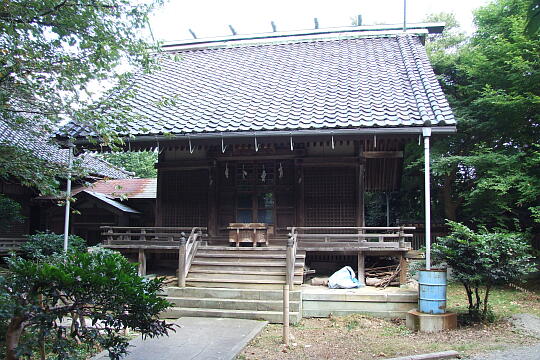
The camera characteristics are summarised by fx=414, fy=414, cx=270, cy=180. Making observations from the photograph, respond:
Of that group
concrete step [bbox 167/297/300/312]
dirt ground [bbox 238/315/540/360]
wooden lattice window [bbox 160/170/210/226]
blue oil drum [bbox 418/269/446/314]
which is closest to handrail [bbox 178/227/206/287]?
concrete step [bbox 167/297/300/312]

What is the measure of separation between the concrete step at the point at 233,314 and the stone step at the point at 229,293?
40 centimetres

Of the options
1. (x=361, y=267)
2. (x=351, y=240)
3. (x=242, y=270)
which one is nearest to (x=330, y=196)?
(x=351, y=240)

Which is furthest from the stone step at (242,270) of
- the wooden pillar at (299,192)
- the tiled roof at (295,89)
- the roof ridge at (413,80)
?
the roof ridge at (413,80)

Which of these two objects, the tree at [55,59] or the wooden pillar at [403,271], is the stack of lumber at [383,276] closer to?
the wooden pillar at [403,271]

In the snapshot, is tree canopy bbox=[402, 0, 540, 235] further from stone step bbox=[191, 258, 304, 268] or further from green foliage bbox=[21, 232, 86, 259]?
green foliage bbox=[21, 232, 86, 259]

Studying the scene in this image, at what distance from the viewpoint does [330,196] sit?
11.6 metres

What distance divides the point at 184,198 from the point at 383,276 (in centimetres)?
609

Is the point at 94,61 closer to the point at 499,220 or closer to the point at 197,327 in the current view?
the point at 197,327

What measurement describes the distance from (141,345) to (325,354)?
2.88 meters

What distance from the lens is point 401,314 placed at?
840 cm

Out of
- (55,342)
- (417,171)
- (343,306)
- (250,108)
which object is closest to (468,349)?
(343,306)

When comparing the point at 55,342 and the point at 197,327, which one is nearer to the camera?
the point at 55,342

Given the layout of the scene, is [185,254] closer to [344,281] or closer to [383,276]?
[344,281]

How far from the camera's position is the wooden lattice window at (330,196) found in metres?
11.5
